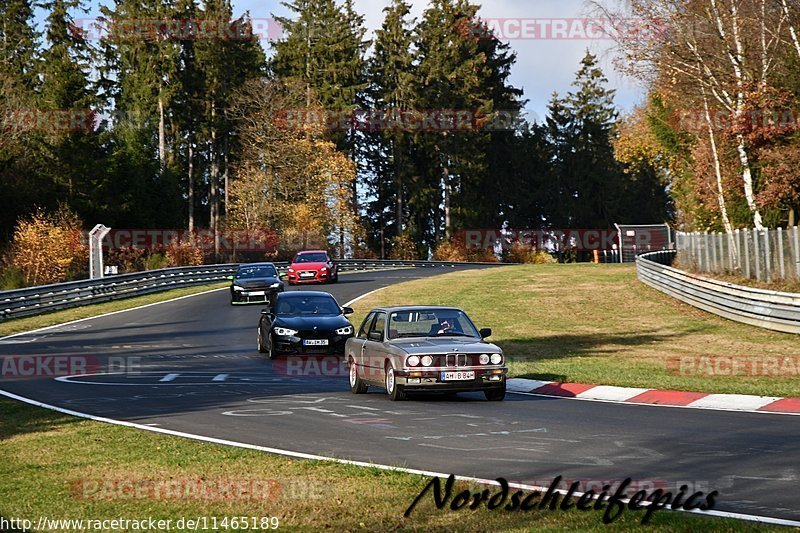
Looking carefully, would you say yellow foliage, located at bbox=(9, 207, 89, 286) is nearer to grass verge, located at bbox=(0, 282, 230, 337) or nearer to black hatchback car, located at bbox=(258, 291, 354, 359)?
grass verge, located at bbox=(0, 282, 230, 337)

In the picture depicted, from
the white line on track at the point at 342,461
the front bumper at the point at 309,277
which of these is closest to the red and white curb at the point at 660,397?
the white line on track at the point at 342,461

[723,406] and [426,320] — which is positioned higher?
[426,320]

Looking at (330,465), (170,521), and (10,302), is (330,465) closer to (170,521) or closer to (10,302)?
(170,521)

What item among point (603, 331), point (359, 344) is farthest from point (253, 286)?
point (359, 344)

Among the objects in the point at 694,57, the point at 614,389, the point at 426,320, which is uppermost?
the point at 694,57

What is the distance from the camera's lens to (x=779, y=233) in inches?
1297

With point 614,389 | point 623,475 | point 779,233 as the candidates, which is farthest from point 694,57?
point 623,475

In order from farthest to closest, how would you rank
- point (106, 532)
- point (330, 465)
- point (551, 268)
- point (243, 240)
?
point (243, 240) → point (551, 268) → point (330, 465) → point (106, 532)

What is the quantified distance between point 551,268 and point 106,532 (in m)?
54.4
